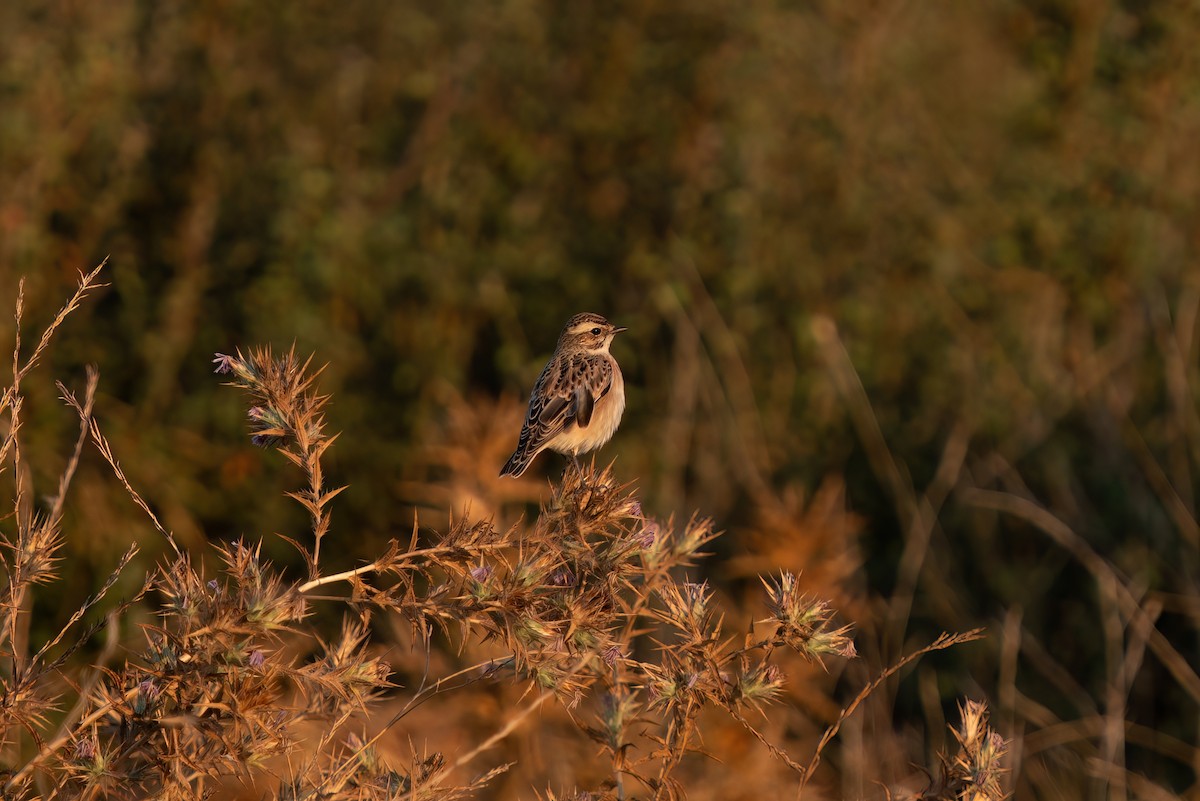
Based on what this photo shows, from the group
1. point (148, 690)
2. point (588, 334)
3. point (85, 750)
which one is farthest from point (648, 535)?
point (588, 334)

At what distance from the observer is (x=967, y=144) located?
968cm

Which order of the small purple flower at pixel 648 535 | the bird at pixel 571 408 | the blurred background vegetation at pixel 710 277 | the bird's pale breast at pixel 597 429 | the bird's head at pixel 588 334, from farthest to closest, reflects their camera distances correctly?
the blurred background vegetation at pixel 710 277 → the bird's head at pixel 588 334 → the bird's pale breast at pixel 597 429 → the bird at pixel 571 408 → the small purple flower at pixel 648 535

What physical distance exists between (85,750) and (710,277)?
639 centimetres

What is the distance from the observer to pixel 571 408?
474 cm

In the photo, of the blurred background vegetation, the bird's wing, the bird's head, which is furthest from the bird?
the blurred background vegetation

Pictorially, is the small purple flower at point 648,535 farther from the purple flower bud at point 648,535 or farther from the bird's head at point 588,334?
the bird's head at point 588,334

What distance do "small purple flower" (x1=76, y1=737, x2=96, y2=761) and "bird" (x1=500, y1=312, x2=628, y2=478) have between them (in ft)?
7.50

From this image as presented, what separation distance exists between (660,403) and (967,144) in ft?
11.0

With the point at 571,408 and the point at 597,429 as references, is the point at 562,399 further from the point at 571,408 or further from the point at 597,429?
the point at 597,429

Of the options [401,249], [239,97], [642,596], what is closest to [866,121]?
[401,249]

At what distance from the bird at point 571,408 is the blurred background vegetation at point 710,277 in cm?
100

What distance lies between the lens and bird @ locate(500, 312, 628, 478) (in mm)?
4695

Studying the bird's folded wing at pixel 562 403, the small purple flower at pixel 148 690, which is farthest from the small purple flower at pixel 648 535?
the bird's folded wing at pixel 562 403

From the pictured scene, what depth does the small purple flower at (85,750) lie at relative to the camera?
2.24 meters
